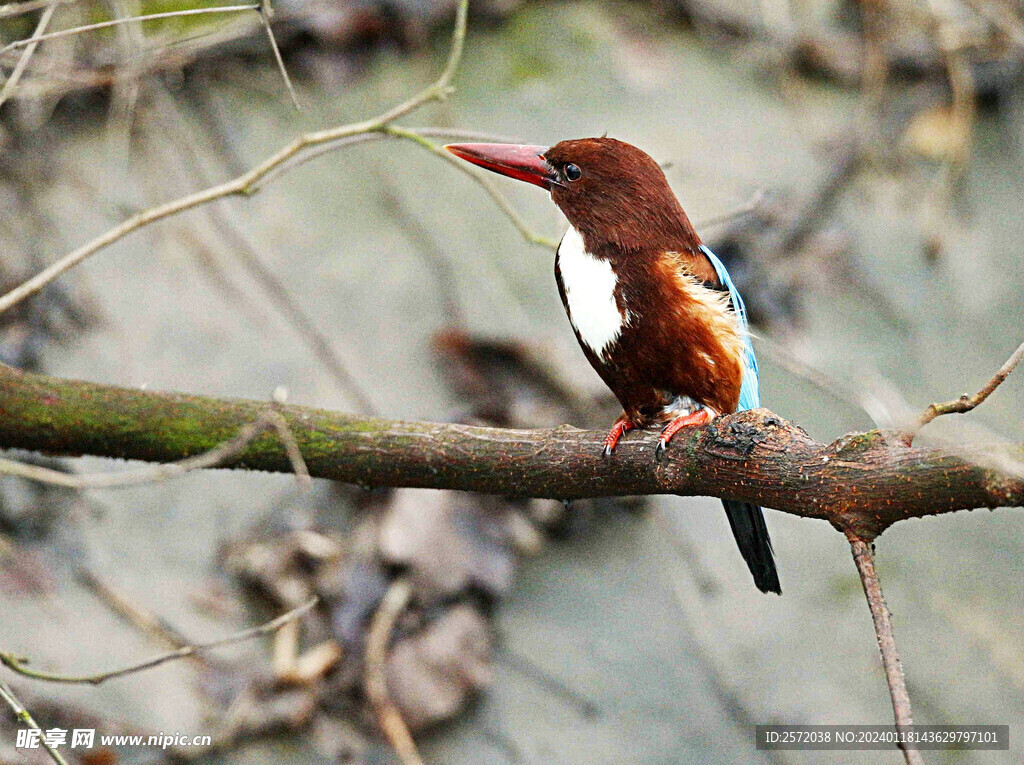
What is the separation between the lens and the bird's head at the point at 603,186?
2.27 meters

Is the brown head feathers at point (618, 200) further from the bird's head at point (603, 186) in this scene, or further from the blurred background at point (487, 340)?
the blurred background at point (487, 340)

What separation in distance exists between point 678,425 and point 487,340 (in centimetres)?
194

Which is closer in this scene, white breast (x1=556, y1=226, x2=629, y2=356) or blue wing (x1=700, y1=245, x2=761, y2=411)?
white breast (x1=556, y1=226, x2=629, y2=356)

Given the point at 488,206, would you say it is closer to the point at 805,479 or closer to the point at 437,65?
the point at 437,65

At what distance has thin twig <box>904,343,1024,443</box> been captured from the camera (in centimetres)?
130

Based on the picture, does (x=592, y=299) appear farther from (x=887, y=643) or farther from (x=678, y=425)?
(x=887, y=643)

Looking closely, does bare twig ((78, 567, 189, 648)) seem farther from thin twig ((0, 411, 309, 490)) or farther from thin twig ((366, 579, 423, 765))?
thin twig ((0, 411, 309, 490))

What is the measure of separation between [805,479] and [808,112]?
3.72 m

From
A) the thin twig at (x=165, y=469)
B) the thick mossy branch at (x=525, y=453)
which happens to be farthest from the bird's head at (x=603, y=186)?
the thin twig at (x=165, y=469)

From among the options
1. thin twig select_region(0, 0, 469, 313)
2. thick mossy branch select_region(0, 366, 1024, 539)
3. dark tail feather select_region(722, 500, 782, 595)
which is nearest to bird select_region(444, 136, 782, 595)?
dark tail feather select_region(722, 500, 782, 595)

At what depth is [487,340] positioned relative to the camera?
3799mm

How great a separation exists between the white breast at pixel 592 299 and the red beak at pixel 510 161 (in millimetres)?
233

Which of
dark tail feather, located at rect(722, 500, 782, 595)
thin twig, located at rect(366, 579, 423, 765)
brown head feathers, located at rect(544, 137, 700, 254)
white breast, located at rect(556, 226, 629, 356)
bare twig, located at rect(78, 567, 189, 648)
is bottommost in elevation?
thin twig, located at rect(366, 579, 423, 765)

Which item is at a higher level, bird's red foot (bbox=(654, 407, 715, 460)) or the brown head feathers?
the brown head feathers
